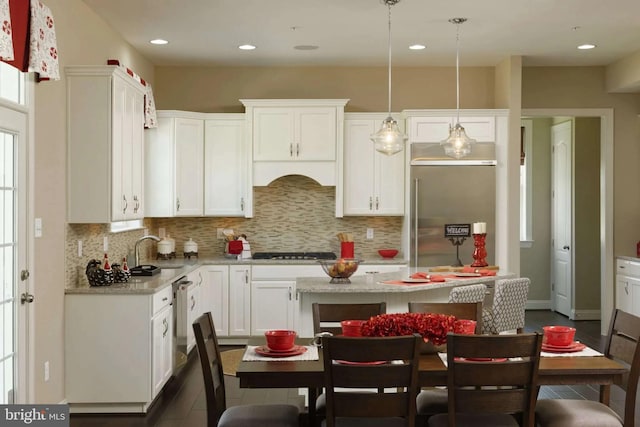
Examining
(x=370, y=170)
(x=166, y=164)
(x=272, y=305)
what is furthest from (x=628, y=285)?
(x=166, y=164)

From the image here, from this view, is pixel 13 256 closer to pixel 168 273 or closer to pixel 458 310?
pixel 168 273

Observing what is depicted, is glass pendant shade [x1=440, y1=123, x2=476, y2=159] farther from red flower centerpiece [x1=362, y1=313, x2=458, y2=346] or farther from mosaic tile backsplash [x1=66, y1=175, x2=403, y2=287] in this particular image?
mosaic tile backsplash [x1=66, y1=175, x2=403, y2=287]

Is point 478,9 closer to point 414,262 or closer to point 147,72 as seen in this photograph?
point 414,262

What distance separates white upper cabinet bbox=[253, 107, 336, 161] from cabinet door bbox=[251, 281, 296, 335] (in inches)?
50.9

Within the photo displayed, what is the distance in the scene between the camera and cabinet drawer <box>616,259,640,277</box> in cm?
748

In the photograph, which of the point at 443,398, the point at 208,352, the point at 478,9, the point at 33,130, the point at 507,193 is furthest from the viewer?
the point at 507,193

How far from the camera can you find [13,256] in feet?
13.8

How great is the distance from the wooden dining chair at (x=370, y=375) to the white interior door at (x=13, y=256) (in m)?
2.11

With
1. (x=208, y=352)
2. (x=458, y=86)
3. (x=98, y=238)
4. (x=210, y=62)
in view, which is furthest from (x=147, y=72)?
(x=208, y=352)

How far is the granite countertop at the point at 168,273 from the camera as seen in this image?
5.00 m

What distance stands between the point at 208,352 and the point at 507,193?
15.5 ft

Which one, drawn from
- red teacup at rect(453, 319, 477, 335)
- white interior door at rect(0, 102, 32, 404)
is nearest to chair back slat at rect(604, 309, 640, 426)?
red teacup at rect(453, 319, 477, 335)

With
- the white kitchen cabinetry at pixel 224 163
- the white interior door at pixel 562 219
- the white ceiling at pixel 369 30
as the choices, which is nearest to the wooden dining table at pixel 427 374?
the white ceiling at pixel 369 30

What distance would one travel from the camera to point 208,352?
11.0 feet
